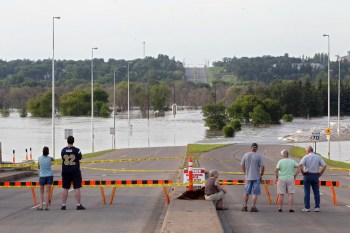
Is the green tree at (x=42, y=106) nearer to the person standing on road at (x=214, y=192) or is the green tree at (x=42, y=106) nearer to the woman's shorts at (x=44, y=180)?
the woman's shorts at (x=44, y=180)

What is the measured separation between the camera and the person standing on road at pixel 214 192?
60.2 ft

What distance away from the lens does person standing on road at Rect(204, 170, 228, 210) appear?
18.4 metres

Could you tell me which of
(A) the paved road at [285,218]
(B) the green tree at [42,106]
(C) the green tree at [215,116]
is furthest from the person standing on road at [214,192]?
(B) the green tree at [42,106]

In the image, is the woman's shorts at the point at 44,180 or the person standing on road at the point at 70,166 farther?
the woman's shorts at the point at 44,180

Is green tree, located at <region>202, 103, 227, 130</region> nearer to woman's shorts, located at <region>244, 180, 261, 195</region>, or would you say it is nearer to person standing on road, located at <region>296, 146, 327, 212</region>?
person standing on road, located at <region>296, 146, 327, 212</region>

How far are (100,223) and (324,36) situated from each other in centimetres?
5559

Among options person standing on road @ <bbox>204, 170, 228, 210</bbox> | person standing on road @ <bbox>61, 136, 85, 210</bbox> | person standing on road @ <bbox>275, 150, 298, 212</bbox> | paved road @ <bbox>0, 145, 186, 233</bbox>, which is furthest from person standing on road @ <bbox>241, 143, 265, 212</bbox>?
person standing on road @ <bbox>61, 136, 85, 210</bbox>

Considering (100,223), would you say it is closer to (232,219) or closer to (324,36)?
(232,219)

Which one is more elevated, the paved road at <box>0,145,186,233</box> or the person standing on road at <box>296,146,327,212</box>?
the person standing on road at <box>296,146,327,212</box>

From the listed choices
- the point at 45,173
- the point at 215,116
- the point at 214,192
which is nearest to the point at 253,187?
the point at 214,192

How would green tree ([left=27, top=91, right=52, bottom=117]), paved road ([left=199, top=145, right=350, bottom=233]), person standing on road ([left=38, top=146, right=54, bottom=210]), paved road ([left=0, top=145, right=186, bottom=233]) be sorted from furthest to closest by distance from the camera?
1. green tree ([left=27, top=91, right=52, bottom=117])
2. person standing on road ([left=38, top=146, right=54, bottom=210])
3. paved road ([left=199, top=145, right=350, bottom=233])
4. paved road ([left=0, top=145, right=186, bottom=233])

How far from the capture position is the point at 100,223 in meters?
15.9

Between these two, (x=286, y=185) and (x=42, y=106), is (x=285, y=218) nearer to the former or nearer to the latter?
(x=286, y=185)

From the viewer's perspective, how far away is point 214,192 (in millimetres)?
18500
